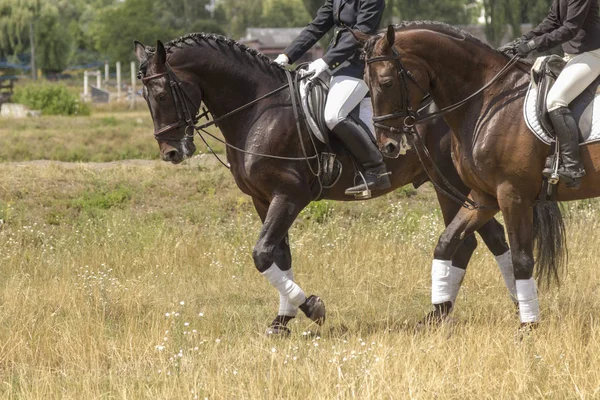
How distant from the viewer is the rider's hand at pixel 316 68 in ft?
25.6

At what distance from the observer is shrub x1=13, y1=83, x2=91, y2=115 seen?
3091 centimetres

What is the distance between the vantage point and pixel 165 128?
7418 millimetres

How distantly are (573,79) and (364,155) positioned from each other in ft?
5.98

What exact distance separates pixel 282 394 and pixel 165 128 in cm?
258

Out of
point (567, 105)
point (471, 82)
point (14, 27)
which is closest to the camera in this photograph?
point (567, 105)

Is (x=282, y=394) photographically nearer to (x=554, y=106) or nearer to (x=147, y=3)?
(x=554, y=106)

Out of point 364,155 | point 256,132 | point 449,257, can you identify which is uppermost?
point 256,132

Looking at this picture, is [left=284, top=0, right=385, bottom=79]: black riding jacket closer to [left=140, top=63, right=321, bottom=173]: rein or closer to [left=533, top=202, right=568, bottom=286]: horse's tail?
[left=140, top=63, right=321, bottom=173]: rein

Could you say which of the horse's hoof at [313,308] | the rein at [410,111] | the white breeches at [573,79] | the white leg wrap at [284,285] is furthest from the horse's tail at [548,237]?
the white leg wrap at [284,285]

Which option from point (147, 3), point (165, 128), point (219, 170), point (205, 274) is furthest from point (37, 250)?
point (147, 3)

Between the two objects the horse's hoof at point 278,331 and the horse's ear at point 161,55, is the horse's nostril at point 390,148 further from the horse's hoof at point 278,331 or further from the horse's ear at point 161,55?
the horse's ear at point 161,55

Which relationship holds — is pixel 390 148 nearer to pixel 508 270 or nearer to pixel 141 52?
pixel 508 270

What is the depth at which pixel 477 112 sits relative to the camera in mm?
6887

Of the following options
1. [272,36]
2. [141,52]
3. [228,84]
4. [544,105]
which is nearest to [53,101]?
[141,52]
